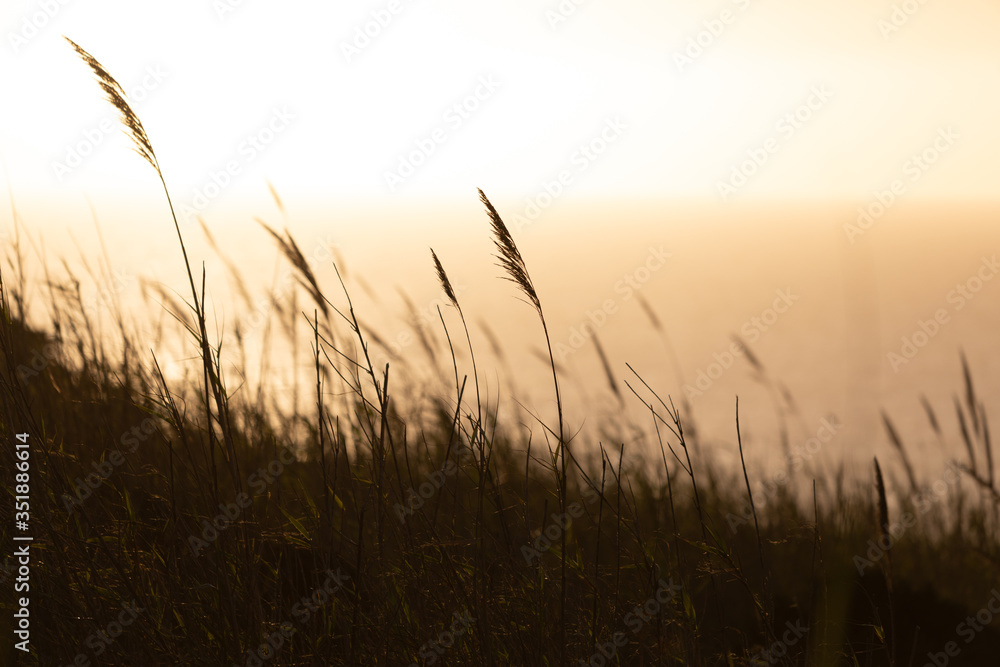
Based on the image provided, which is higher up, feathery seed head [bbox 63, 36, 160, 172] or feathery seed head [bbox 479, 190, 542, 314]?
feathery seed head [bbox 63, 36, 160, 172]

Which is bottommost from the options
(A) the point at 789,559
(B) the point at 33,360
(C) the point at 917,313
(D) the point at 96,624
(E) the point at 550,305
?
(A) the point at 789,559

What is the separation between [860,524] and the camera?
2.64 m

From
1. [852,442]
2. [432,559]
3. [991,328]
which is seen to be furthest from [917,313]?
[432,559]

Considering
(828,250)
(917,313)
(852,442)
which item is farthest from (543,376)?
(828,250)

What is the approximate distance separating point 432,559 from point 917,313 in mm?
40449

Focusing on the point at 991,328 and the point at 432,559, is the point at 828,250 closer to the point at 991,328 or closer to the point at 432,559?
the point at 991,328

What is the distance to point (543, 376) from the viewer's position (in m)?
19.6

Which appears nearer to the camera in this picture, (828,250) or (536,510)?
(536,510)

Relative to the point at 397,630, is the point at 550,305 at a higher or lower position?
higher

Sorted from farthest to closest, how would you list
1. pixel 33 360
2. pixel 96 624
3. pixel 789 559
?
pixel 789 559 < pixel 33 360 < pixel 96 624

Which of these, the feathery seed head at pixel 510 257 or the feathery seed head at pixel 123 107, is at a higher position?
the feathery seed head at pixel 123 107

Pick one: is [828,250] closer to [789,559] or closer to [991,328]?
[991,328]

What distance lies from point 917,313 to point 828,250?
168ft

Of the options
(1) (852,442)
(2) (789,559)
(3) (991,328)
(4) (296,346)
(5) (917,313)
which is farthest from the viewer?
(5) (917,313)
